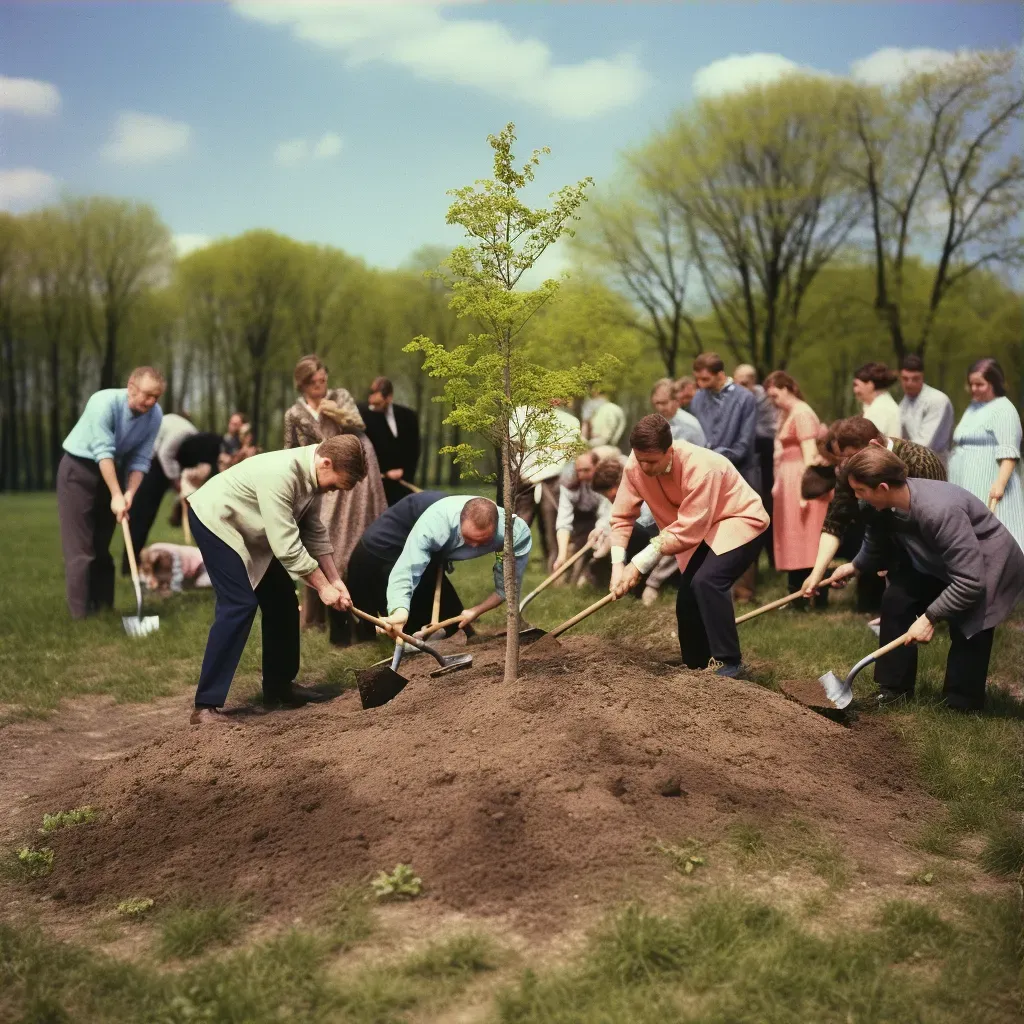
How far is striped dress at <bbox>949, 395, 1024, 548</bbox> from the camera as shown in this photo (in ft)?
27.1

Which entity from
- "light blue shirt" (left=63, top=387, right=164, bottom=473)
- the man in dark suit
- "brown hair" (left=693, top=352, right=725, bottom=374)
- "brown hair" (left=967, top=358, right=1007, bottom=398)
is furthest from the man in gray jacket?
"light blue shirt" (left=63, top=387, right=164, bottom=473)

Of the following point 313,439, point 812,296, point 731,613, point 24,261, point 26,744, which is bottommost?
point 26,744

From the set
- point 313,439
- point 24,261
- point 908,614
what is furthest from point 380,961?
point 24,261

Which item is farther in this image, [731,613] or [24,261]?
[24,261]

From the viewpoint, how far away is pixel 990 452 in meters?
8.44

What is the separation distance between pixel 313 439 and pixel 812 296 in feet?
71.2

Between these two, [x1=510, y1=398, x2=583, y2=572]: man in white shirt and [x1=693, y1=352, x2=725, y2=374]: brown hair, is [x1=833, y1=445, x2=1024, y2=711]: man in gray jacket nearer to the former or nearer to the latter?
[x1=510, y1=398, x2=583, y2=572]: man in white shirt

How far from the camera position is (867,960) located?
3.55 meters

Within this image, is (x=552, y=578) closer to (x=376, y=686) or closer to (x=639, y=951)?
(x=376, y=686)

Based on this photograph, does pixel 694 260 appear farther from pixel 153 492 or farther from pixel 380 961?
pixel 380 961

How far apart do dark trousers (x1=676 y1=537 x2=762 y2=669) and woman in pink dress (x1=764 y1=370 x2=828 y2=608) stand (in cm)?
262

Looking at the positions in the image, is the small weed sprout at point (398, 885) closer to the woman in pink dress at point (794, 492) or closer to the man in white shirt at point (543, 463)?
the man in white shirt at point (543, 463)

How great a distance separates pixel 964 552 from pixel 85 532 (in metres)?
6.85

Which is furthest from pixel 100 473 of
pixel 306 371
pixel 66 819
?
pixel 66 819
